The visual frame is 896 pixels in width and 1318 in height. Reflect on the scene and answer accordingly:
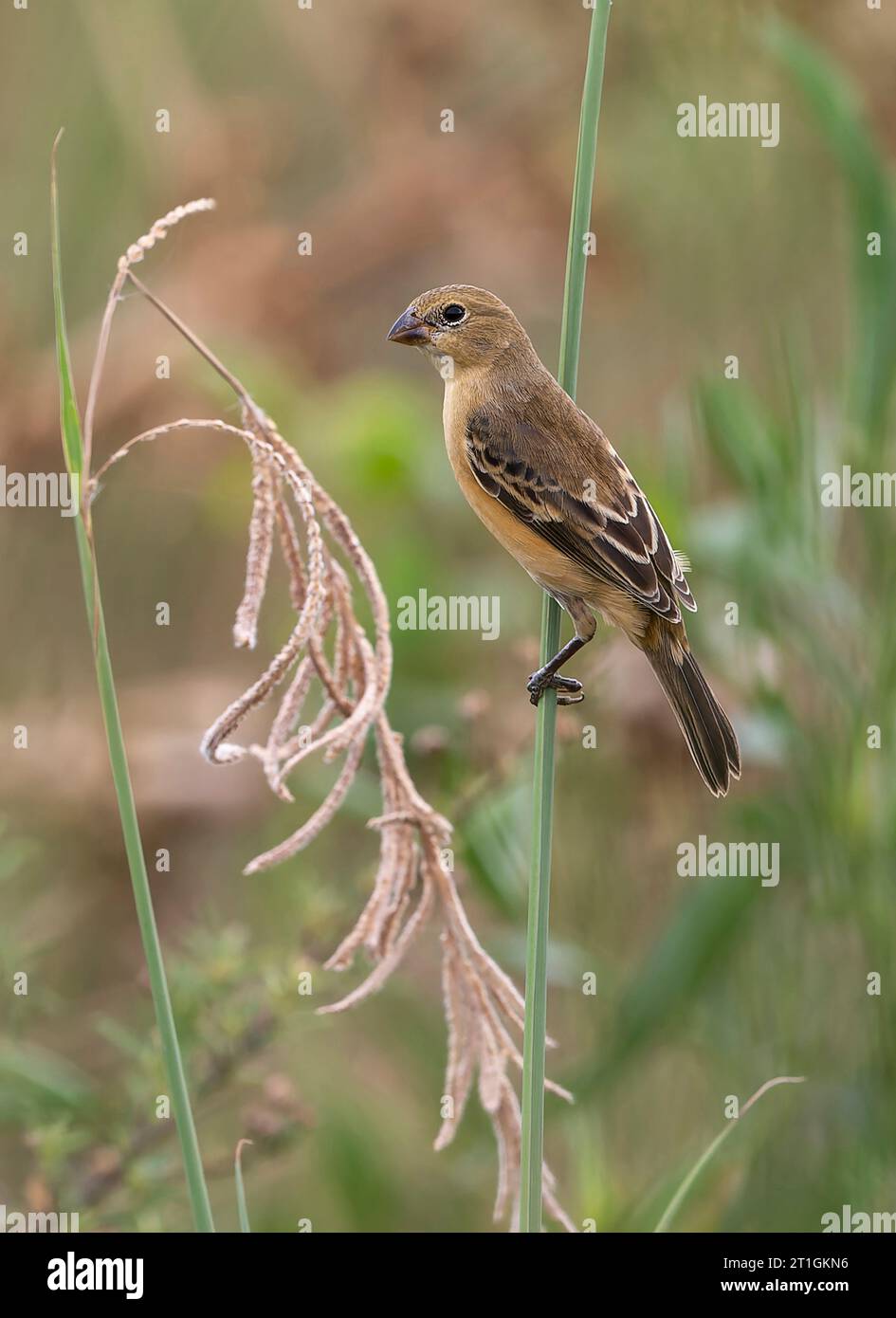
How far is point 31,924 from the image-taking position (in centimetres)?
351

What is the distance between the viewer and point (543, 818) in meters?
1.92

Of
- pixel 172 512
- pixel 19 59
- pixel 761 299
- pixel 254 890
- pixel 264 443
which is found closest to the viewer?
pixel 264 443

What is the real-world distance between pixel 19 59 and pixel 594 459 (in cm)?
285

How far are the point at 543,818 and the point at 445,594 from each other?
194 centimetres

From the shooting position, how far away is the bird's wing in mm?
2889

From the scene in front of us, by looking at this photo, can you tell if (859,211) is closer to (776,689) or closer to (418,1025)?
(776,689)

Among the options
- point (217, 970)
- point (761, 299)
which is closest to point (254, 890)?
point (217, 970)

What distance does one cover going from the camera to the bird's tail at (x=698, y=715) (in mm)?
2760
